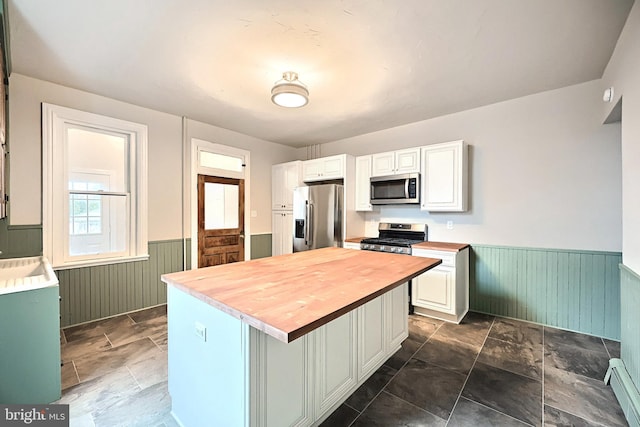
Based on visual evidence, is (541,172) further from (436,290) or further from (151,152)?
(151,152)

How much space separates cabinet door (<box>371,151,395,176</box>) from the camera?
3775mm

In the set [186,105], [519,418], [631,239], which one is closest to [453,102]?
[631,239]

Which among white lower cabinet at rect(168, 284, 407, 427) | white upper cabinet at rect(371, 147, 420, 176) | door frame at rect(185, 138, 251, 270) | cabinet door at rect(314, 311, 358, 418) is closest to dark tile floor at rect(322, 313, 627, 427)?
cabinet door at rect(314, 311, 358, 418)

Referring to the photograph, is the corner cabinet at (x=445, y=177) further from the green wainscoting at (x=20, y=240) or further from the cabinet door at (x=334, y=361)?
the green wainscoting at (x=20, y=240)

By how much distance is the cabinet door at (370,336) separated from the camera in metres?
1.89

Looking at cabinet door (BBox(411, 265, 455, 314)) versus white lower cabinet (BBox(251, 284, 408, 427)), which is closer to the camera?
white lower cabinet (BBox(251, 284, 408, 427))

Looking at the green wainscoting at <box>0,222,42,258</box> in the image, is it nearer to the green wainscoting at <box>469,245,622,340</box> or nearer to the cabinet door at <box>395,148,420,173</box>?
the cabinet door at <box>395,148,420,173</box>

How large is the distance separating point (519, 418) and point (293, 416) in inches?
55.3

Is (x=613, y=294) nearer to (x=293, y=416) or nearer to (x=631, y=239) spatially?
(x=631, y=239)

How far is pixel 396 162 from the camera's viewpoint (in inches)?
146

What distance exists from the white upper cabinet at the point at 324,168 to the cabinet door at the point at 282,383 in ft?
10.0

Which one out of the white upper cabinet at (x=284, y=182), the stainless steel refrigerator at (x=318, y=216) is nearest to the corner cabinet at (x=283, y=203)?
the white upper cabinet at (x=284, y=182)

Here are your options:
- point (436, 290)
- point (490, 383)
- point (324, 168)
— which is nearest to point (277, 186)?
point (324, 168)

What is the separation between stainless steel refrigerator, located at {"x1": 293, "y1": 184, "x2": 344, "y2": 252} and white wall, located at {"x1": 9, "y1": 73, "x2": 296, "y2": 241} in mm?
803
